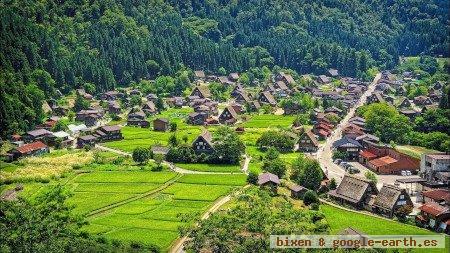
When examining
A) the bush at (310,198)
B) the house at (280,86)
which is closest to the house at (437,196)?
the bush at (310,198)

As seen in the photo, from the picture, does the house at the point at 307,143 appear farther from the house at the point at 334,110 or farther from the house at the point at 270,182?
the house at the point at 334,110

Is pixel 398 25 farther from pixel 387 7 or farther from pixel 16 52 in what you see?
pixel 16 52

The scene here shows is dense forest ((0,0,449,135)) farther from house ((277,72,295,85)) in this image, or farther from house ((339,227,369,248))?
house ((339,227,369,248))

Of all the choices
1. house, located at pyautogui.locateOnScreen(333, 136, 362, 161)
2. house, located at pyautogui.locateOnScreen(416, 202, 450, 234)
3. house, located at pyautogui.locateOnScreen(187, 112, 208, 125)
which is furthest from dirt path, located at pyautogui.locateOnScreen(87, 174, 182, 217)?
house, located at pyautogui.locateOnScreen(187, 112, 208, 125)

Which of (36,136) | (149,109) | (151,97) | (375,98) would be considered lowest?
(36,136)

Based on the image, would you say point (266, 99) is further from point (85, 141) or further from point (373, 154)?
point (85, 141)

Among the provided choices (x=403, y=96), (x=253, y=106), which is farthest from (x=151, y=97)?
(x=403, y=96)
